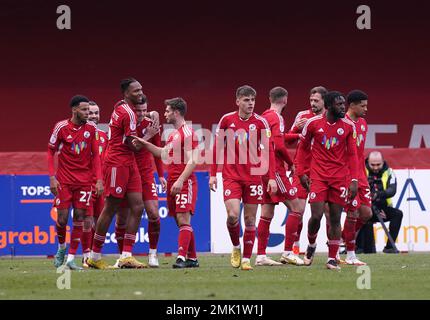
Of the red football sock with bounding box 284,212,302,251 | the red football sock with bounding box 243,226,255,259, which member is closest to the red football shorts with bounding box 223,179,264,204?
the red football sock with bounding box 243,226,255,259

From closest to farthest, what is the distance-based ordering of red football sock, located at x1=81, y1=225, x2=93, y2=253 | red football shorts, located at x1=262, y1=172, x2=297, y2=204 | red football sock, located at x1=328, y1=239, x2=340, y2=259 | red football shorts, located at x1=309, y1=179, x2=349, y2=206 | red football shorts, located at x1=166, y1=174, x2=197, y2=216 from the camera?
red football shorts, located at x1=309, y1=179, x2=349, y2=206
red football sock, located at x1=328, y1=239, x2=340, y2=259
red football shorts, located at x1=166, y1=174, x2=197, y2=216
red football shorts, located at x1=262, y1=172, x2=297, y2=204
red football sock, located at x1=81, y1=225, x2=93, y2=253

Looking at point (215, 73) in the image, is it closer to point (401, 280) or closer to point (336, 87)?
point (336, 87)

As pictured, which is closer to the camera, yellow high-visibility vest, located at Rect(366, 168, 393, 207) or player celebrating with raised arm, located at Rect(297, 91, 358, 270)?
player celebrating with raised arm, located at Rect(297, 91, 358, 270)

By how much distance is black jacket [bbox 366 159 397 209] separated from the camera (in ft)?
63.0

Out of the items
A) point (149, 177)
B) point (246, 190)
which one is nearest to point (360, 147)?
point (246, 190)

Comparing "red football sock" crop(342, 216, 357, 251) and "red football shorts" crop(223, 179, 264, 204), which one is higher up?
"red football shorts" crop(223, 179, 264, 204)

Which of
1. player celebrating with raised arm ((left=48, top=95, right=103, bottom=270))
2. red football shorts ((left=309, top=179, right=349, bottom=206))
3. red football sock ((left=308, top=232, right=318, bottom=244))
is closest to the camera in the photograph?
red football shorts ((left=309, top=179, right=349, bottom=206))

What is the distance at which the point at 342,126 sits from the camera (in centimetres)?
1416

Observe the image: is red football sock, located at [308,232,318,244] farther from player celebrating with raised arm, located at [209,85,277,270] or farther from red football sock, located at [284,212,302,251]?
player celebrating with raised arm, located at [209,85,277,270]

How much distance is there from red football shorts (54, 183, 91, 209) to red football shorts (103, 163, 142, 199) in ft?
1.01

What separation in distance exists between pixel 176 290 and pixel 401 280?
2.69 metres

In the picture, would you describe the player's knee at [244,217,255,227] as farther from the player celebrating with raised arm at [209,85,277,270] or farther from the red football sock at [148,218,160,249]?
the red football sock at [148,218,160,249]

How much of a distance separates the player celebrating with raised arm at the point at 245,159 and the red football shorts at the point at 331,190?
558mm

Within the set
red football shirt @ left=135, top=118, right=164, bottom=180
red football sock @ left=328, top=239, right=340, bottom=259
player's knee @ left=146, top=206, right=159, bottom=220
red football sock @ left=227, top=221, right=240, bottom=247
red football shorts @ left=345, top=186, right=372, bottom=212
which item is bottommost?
red football sock @ left=328, top=239, right=340, bottom=259
